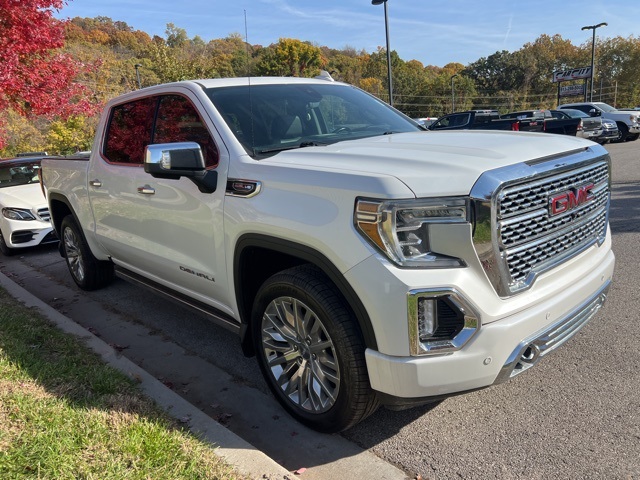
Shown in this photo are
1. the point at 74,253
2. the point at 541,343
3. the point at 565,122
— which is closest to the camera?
the point at 541,343

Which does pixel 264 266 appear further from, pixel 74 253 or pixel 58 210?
pixel 58 210

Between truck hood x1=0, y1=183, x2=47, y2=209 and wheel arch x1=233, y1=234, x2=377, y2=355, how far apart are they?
6.44 m

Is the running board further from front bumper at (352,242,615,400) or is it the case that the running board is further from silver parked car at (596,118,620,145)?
silver parked car at (596,118,620,145)

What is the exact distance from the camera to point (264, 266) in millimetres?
3295

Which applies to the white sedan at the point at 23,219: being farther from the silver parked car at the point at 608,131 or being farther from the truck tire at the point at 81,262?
the silver parked car at the point at 608,131

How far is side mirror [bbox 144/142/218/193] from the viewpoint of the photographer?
311 cm

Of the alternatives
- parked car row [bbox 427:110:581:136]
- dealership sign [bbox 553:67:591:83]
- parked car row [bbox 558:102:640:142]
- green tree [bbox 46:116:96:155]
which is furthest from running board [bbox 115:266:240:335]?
dealership sign [bbox 553:67:591:83]

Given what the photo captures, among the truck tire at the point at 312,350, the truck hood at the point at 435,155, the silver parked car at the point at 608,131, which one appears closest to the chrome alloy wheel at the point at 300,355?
the truck tire at the point at 312,350

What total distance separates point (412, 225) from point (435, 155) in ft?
1.70

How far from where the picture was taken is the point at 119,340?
14.9 ft

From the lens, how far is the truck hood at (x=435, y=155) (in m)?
2.34

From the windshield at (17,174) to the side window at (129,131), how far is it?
509 cm

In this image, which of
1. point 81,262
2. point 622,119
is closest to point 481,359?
point 81,262

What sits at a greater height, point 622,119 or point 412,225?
point 412,225
